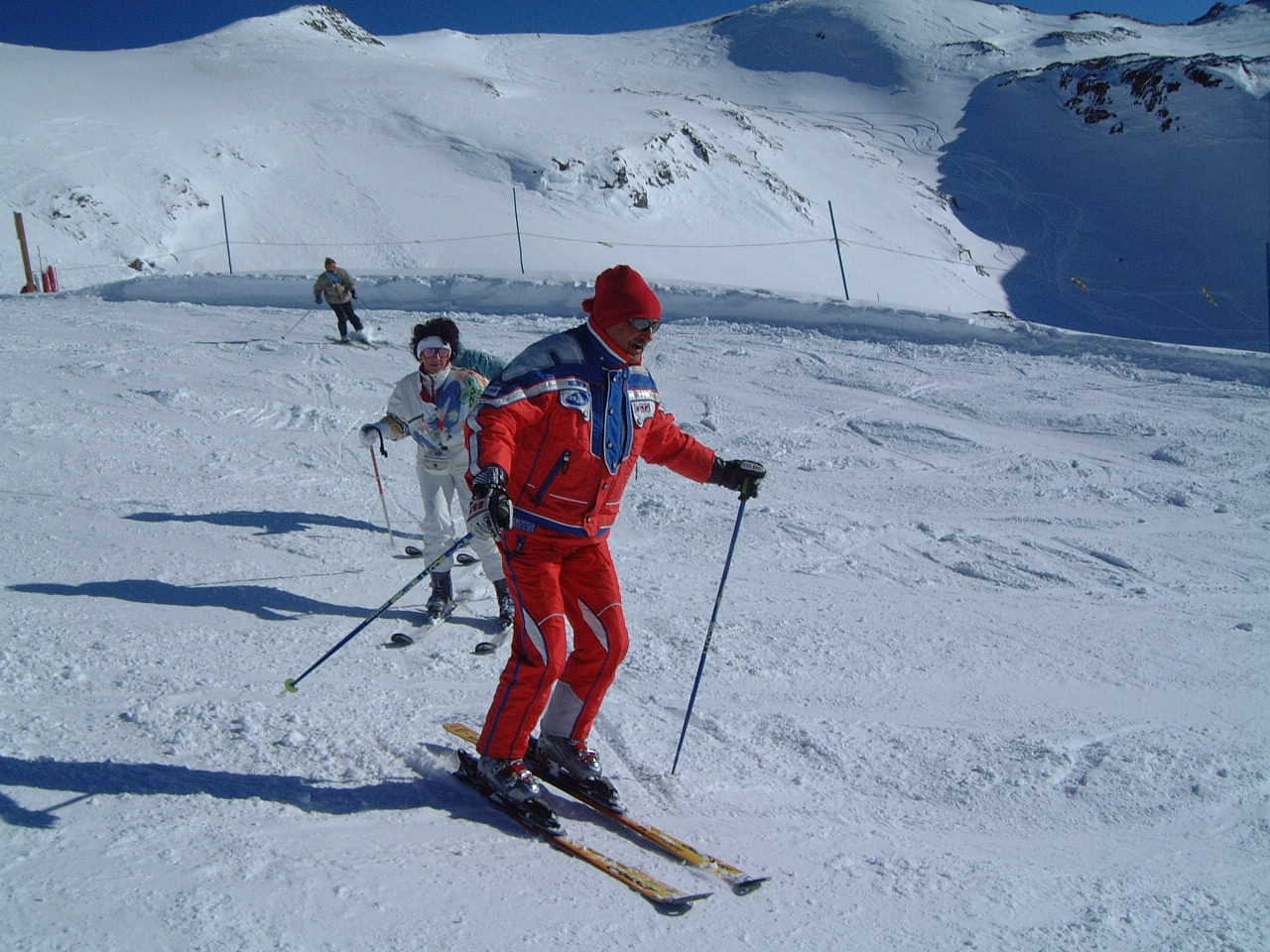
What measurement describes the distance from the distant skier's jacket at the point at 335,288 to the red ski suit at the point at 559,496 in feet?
36.6

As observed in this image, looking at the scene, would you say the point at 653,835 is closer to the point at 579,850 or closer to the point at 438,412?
the point at 579,850

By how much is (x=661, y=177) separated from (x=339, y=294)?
22720mm

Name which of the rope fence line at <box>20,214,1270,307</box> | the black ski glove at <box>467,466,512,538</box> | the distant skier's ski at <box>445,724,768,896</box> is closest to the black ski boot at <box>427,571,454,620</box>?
the distant skier's ski at <box>445,724,768,896</box>

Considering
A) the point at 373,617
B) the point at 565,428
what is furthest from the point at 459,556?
the point at 565,428

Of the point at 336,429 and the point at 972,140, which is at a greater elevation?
the point at 972,140

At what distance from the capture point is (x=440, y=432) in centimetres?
572

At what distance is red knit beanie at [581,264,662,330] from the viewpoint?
3490 mm

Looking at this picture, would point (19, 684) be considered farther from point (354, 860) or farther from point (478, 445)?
point (478, 445)

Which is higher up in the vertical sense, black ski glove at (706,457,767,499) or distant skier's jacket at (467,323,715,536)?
distant skier's jacket at (467,323,715,536)

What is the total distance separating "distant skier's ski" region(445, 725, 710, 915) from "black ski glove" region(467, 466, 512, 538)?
1039 mm

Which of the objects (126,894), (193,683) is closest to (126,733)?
(193,683)

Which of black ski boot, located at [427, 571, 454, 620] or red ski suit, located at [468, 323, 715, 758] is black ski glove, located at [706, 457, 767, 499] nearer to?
red ski suit, located at [468, 323, 715, 758]

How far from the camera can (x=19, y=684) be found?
407 centimetres

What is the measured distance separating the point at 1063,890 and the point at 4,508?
6.84 metres
